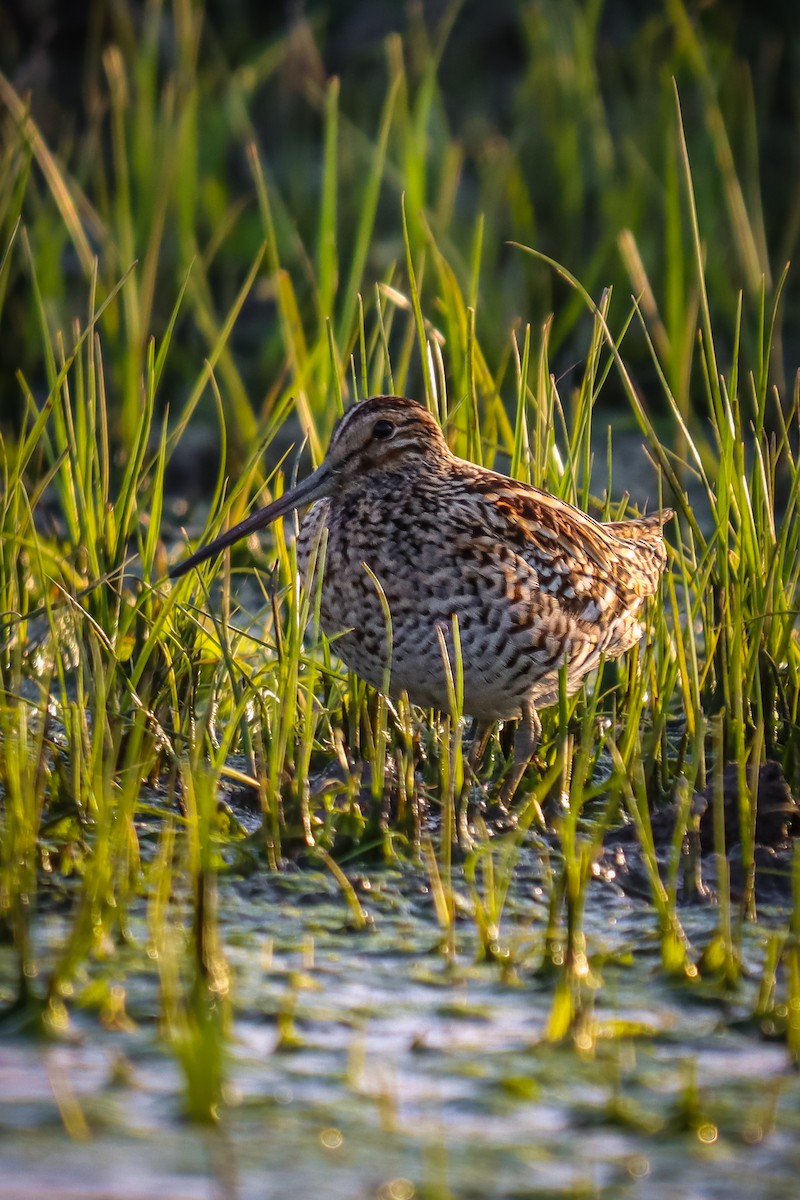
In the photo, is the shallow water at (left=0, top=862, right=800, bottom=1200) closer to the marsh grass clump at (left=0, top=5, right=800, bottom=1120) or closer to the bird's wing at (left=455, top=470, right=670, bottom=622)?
the marsh grass clump at (left=0, top=5, right=800, bottom=1120)

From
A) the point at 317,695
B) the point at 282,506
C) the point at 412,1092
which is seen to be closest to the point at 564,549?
the point at 282,506

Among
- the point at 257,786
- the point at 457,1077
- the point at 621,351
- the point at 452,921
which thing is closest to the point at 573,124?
the point at 621,351

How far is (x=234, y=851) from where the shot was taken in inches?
132

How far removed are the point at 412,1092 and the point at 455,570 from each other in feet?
4.86

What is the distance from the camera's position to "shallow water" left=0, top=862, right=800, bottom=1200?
87.1 inches

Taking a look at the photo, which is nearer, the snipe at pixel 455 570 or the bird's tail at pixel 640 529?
the snipe at pixel 455 570

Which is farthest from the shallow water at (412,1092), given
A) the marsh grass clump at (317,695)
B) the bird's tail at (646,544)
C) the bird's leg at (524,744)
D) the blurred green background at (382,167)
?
the blurred green background at (382,167)

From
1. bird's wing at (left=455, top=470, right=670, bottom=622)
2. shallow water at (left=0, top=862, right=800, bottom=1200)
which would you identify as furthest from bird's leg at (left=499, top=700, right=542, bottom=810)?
shallow water at (left=0, top=862, right=800, bottom=1200)

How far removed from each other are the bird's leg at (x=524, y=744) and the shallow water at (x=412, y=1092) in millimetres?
784

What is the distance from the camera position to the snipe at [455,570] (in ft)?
12.1

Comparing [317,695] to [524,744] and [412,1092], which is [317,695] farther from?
[412,1092]

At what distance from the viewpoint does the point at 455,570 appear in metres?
3.72

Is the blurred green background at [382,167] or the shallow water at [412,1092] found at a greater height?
the blurred green background at [382,167]

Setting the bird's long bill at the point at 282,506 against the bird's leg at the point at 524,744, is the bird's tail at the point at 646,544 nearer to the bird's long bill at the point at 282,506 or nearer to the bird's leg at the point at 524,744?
the bird's leg at the point at 524,744
